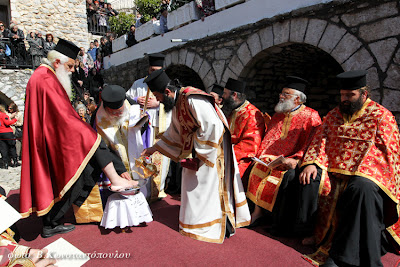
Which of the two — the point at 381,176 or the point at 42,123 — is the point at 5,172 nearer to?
the point at 42,123

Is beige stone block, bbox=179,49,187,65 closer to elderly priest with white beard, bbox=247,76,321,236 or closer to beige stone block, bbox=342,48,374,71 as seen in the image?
beige stone block, bbox=342,48,374,71

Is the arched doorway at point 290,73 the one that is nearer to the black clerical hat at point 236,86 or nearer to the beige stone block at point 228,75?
the beige stone block at point 228,75

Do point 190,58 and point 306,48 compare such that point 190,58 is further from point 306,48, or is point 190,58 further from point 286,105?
point 286,105

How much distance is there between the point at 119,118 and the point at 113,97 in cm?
36

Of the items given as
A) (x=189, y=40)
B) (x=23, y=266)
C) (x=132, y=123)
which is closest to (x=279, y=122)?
(x=132, y=123)

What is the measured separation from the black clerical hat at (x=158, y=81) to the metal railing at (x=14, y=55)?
1277 cm

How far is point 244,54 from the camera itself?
6.26m

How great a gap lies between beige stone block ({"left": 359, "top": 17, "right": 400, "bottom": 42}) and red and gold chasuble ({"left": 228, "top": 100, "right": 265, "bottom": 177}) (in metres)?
2.10

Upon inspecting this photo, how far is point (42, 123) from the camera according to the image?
9.11ft

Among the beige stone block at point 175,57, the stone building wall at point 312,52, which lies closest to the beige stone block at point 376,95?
the stone building wall at point 312,52

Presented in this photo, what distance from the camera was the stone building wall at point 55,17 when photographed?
50.1 ft

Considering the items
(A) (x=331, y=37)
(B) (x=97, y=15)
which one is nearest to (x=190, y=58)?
(A) (x=331, y=37)

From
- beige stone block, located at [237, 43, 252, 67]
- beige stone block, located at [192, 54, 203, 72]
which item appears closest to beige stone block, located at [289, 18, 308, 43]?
beige stone block, located at [237, 43, 252, 67]

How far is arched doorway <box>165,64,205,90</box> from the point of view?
9.13 meters
